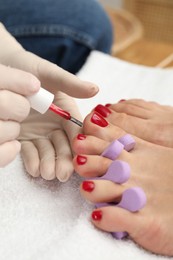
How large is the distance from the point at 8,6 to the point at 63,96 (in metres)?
0.49

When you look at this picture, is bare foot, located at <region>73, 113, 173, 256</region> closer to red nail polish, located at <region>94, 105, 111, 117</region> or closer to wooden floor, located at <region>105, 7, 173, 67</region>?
red nail polish, located at <region>94, 105, 111, 117</region>

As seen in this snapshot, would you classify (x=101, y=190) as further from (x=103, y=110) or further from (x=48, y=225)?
(x=103, y=110)

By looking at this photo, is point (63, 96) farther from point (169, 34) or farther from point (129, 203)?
point (169, 34)

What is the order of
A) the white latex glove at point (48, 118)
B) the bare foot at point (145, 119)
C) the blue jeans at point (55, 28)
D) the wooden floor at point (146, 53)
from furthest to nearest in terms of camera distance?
1. the wooden floor at point (146, 53)
2. the blue jeans at point (55, 28)
3. the bare foot at point (145, 119)
4. the white latex glove at point (48, 118)

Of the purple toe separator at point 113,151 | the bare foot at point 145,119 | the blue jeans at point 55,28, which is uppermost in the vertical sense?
the purple toe separator at point 113,151

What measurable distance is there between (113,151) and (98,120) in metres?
0.09

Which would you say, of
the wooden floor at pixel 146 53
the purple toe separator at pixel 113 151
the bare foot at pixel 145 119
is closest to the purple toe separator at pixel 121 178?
the purple toe separator at pixel 113 151

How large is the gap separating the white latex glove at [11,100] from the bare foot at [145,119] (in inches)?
8.3

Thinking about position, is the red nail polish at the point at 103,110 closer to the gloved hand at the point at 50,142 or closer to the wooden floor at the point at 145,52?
the gloved hand at the point at 50,142

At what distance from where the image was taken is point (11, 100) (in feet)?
2.01

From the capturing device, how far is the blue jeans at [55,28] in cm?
113

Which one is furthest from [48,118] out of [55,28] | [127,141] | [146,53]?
[146,53]

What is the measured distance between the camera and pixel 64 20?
1147 millimetres

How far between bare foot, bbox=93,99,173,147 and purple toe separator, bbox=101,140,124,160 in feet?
0.43
